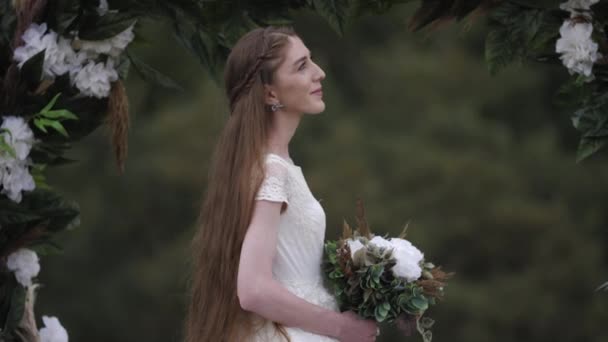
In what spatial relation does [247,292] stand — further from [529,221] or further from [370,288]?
[529,221]

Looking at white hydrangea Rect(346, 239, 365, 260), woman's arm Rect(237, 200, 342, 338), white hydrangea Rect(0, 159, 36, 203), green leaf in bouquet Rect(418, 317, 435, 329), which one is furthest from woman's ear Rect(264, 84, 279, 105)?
white hydrangea Rect(0, 159, 36, 203)

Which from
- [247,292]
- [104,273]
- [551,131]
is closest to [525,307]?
[551,131]

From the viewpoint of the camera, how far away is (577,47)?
4.68 m

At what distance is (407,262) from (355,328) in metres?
0.26

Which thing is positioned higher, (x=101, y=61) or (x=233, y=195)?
(x=233, y=195)

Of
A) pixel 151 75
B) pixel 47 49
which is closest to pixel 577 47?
pixel 151 75

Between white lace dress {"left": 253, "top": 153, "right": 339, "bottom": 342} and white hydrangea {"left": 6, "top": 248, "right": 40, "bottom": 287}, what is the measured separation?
4.56 ft

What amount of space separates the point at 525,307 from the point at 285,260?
14.1m

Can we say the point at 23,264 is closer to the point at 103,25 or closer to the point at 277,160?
the point at 103,25

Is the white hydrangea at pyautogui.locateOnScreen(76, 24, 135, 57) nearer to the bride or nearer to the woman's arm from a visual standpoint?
the bride

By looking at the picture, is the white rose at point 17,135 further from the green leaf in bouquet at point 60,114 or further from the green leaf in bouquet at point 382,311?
the green leaf in bouquet at point 382,311

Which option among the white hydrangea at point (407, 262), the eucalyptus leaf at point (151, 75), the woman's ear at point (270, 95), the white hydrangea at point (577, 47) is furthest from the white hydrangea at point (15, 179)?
the white hydrangea at point (577, 47)

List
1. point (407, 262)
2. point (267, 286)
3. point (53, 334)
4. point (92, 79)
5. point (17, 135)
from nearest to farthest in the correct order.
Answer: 1. point (267, 286)
2. point (407, 262)
3. point (17, 135)
4. point (92, 79)
5. point (53, 334)

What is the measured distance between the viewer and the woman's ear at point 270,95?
4.10 metres
